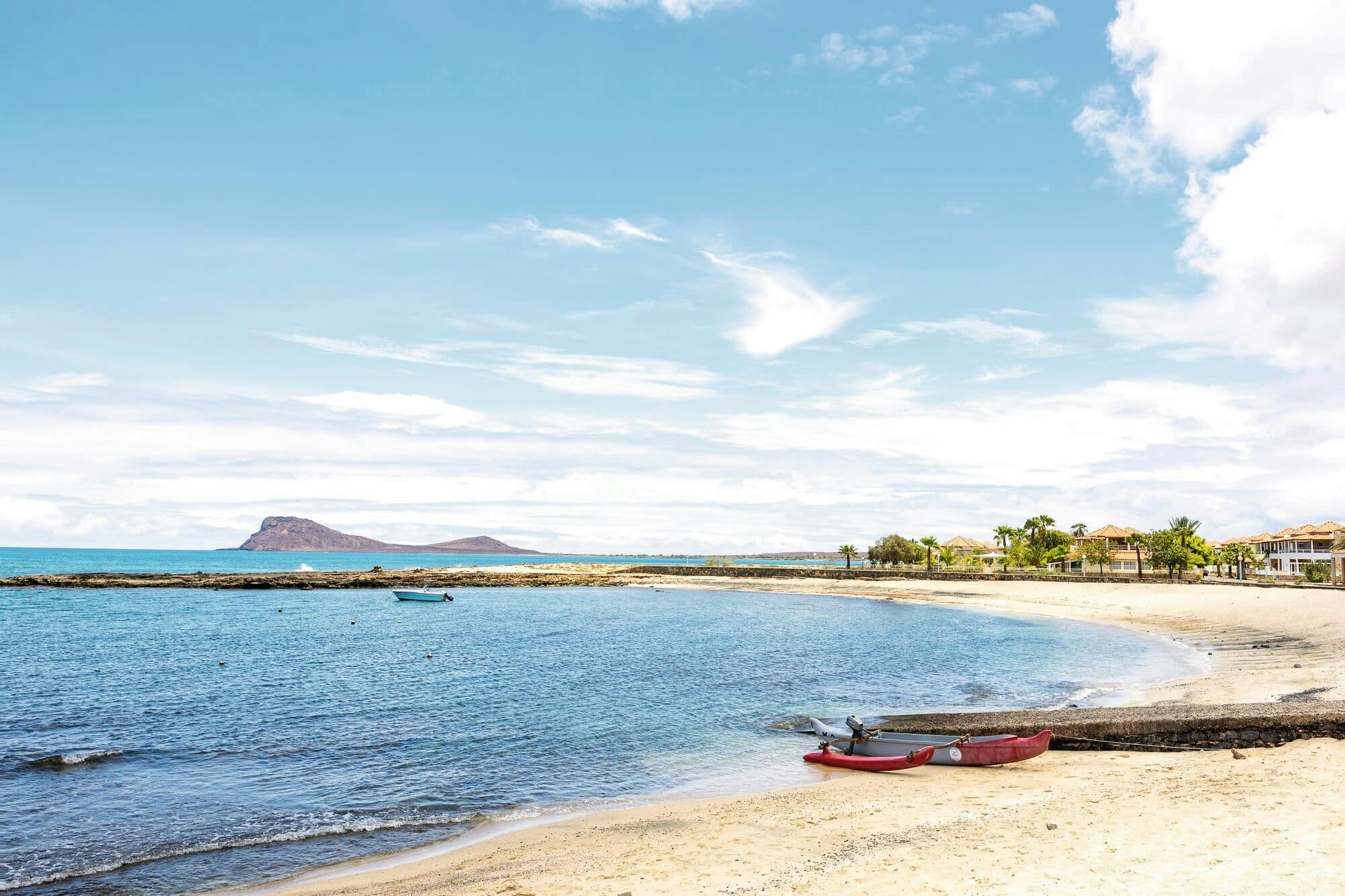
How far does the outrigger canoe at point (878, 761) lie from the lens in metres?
18.7

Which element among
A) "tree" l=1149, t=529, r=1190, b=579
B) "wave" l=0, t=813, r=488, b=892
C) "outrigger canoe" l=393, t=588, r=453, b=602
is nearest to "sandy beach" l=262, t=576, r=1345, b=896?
"wave" l=0, t=813, r=488, b=892

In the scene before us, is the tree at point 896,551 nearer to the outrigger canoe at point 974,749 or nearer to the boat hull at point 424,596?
the boat hull at point 424,596

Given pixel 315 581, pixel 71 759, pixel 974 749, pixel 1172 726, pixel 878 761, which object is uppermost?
pixel 1172 726

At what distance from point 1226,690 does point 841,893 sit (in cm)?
2246

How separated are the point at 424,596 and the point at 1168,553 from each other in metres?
87.8

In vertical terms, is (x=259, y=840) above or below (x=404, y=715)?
above

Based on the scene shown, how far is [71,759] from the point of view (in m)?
21.0

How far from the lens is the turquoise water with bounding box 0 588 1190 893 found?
619 inches

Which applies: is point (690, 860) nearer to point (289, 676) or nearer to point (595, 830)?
point (595, 830)

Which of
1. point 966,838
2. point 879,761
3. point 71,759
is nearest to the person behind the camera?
point 966,838

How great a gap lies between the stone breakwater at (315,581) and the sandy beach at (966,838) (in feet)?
333

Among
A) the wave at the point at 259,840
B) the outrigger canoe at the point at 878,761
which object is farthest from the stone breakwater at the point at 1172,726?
the wave at the point at 259,840

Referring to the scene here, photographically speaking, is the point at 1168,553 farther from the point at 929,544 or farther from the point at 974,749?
the point at 974,749

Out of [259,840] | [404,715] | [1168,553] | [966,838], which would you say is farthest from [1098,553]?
[259,840]
